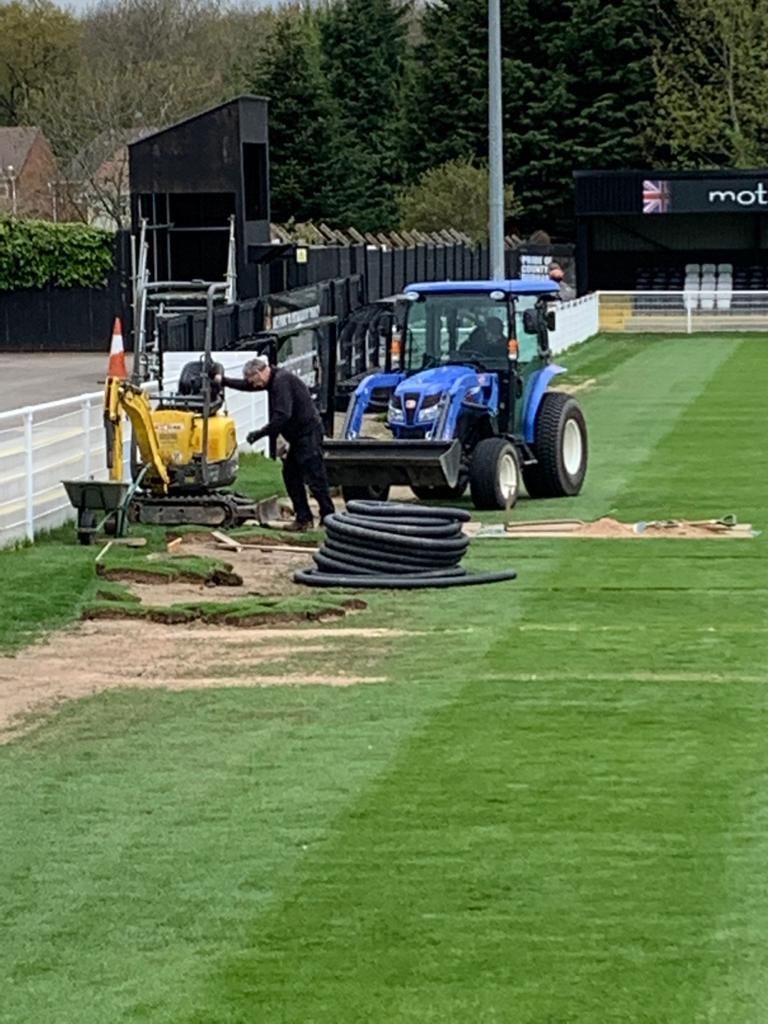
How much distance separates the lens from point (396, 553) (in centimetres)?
1509

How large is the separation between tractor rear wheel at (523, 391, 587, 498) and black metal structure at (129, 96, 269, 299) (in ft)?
58.6

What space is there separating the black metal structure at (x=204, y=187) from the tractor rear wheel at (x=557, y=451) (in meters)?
17.9

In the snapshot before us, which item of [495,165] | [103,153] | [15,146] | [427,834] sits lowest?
[427,834]

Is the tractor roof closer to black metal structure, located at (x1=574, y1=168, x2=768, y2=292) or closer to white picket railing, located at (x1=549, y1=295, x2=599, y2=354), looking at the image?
white picket railing, located at (x1=549, y1=295, x2=599, y2=354)

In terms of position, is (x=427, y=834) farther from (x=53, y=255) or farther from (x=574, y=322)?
(x=53, y=255)

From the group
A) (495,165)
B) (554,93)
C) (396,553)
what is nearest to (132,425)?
(396,553)

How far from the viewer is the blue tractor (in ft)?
61.7

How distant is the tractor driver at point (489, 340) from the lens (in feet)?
65.5

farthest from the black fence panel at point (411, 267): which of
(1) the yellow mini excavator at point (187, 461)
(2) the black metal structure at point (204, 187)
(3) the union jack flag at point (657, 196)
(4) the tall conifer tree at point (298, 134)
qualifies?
(1) the yellow mini excavator at point (187, 461)

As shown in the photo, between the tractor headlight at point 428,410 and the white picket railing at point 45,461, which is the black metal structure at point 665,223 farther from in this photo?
the white picket railing at point 45,461

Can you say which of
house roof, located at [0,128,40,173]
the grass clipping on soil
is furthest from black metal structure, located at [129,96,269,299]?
house roof, located at [0,128,40,173]

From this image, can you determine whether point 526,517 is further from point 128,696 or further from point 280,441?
point 128,696

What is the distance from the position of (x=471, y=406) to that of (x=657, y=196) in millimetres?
37847

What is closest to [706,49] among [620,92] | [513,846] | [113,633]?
[620,92]
